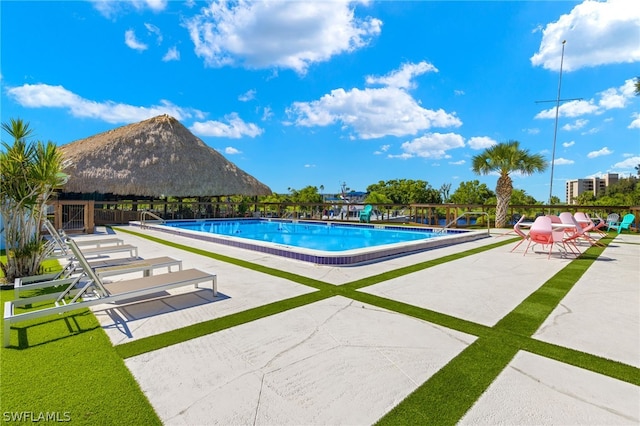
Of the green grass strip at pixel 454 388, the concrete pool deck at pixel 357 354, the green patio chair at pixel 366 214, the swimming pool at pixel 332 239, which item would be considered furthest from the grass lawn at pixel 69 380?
the green patio chair at pixel 366 214

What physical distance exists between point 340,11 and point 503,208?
42.1 feet

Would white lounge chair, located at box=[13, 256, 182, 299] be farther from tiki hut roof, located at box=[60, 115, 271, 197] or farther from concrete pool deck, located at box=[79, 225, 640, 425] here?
tiki hut roof, located at box=[60, 115, 271, 197]

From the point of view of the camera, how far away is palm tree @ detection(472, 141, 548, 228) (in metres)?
16.8

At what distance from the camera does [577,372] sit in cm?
230

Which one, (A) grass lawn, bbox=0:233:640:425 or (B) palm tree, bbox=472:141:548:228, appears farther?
(B) palm tree, bbox=472:141:548:228

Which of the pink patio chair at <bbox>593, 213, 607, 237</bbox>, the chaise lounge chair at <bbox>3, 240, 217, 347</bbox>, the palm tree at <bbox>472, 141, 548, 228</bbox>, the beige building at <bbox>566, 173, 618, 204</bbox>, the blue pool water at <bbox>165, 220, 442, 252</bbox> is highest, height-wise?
the beige building at <bbox>566, 173, 618, 204</bbox>

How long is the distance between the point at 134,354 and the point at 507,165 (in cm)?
1898

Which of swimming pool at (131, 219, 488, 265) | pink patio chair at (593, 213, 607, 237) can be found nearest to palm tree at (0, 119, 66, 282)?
swimming pool at (131, 219, 488, 265)

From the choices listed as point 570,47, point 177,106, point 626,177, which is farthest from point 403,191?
point 177,106

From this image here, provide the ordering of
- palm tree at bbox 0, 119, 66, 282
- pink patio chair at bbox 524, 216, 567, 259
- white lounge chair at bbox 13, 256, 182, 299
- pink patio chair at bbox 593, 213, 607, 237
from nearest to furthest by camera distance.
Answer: white lounge chair at bbox 13, 256, 182, 299 → palm tree at bbox 0, 119, 66, 282 → pink patio chair at bbox 524, 216, 567, 259 → pink patio chair at bbox 593, 213, 607, 237

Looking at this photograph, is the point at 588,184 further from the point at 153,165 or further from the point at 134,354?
the point at 134,354

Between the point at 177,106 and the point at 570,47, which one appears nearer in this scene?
the point at 570,47

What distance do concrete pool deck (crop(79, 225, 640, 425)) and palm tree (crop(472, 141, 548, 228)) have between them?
42.8ft

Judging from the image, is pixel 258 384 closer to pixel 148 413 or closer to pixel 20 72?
pixel 148 413
